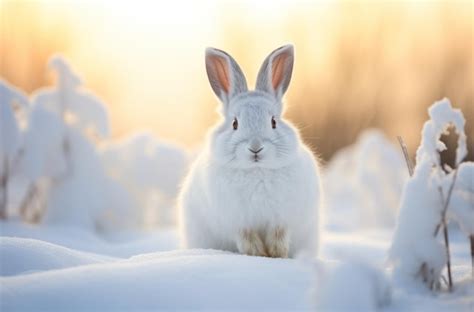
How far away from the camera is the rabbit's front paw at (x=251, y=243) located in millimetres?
3498

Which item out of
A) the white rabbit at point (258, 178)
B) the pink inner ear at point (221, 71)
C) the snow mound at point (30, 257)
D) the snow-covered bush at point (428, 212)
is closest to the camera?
the snow-covered bush at point (428, 212)

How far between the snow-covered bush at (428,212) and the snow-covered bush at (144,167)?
20.0 feet

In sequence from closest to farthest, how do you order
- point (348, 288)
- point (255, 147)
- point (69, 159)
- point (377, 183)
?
1. point (348, 288)
2. point (255, 147)
3. point (69, 159)
4. point (377, 183)

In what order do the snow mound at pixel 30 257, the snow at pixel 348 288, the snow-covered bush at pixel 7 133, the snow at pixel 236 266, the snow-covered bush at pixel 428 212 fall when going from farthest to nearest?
the snow-covered bush at pixel 7 133
the snow mound at pixel 30 257
the snow-covered bush at pixel 428 212
the snow at pixel 236 266
the snow at pixel 348 288

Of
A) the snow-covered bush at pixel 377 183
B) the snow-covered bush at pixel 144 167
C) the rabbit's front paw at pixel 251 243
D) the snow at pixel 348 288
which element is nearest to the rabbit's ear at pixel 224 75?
the rabbit's front paw at pixel 251 243

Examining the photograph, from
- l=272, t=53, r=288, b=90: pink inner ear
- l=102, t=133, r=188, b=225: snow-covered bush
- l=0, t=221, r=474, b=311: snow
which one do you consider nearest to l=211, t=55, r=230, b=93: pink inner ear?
l=272, t=53, r=288, b=90: pink inner ear

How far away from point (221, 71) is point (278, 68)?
445mm

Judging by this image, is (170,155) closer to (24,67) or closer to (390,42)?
(24,67)

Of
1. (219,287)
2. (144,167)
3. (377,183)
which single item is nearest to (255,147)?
(219,287)

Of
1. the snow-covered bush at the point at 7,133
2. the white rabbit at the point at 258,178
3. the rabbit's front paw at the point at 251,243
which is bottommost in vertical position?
the rabbit's front paw at the point at 251,243

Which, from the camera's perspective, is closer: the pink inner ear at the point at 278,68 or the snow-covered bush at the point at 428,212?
the snow-covered bush at the point at 428,212

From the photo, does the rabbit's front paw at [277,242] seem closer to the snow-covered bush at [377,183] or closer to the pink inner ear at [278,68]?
the pink inner ear at [278,68]

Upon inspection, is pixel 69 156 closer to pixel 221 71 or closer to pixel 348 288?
pixel 221 71

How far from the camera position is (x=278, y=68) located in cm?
397
